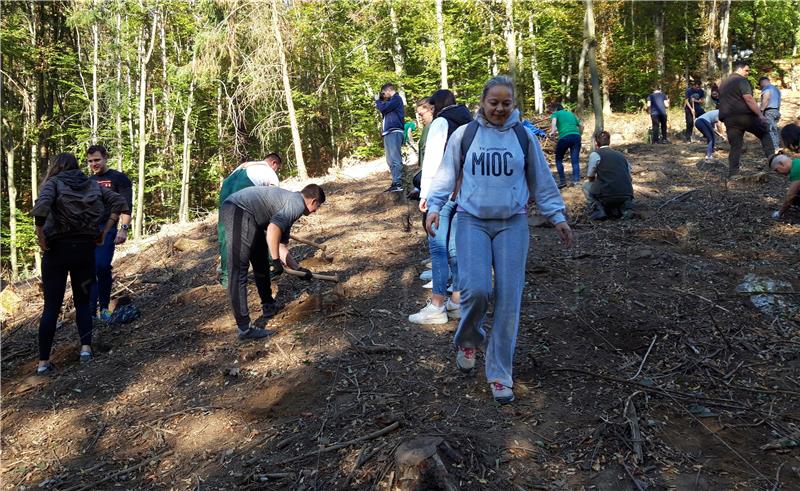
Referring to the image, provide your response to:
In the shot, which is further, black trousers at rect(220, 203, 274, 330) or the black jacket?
black trousers at rect(220, 203, 274, 330)

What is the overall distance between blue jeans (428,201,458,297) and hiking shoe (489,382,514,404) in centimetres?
138

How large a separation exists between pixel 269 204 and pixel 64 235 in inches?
69.2

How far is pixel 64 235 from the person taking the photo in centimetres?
471

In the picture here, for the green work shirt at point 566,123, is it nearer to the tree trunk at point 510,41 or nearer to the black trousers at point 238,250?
the tree trunk at point 510,41

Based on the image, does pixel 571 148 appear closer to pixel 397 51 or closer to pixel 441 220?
pixel 441 220

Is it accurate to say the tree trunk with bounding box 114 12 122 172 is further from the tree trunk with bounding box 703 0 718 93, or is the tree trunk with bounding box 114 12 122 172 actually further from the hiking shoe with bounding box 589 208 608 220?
the tree trunk with bounding box 703 0 718 93

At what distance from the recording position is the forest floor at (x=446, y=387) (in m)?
2.99

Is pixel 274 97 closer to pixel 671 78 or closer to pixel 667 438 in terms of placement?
pixel 667 438

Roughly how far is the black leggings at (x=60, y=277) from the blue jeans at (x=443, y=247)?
3117 millimetres

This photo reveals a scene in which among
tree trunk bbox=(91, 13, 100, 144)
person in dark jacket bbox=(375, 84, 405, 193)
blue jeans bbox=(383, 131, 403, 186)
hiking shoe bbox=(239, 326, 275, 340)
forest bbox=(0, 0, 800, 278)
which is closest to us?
hiking shoe bbox=(239, 326, 275, 340)

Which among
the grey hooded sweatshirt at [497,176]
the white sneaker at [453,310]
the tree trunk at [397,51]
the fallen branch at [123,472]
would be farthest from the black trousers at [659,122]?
the fallen branch at [123,472]

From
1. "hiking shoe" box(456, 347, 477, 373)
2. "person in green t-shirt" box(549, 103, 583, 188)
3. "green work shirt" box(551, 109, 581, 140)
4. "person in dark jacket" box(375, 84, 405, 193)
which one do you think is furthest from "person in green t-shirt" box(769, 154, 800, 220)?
"person in dark jacket" box(375, 84, 405, 193)

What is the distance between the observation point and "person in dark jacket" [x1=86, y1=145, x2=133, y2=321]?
5.91 metres

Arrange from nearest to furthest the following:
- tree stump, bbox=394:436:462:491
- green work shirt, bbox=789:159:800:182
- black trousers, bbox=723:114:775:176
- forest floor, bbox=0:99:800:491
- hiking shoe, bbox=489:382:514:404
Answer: tree stump, bbox=394:436:462:491 < forest floor, bbox=0:99:800:491 < hiking shoe, bbox=489:382:514:404 < green work shirt, bbox=789:159:800:182 < black trousers, bbox=723:114:775:176
